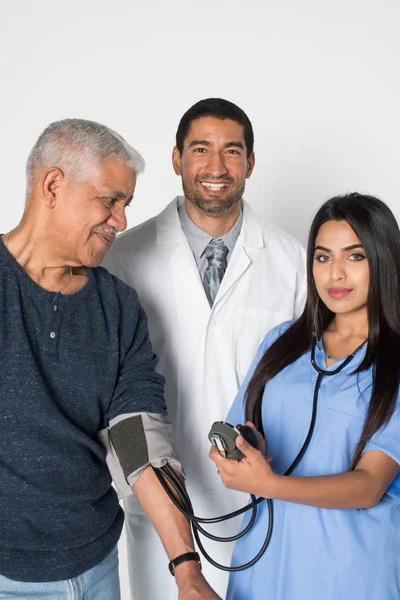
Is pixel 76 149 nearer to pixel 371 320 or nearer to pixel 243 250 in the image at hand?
pixel 371 320

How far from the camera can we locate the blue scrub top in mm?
1858

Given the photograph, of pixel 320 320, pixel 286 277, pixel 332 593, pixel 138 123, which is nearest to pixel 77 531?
pixel 332 593

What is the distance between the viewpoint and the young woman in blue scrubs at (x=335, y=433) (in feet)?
6.02

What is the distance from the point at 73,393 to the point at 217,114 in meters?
1.28

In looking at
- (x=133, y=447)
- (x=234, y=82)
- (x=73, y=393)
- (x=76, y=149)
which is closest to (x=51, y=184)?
(x=76, y=149)

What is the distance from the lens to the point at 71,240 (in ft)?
6.09

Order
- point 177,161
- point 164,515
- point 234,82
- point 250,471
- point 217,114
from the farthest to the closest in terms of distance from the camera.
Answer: point 234,82 → point 177,161 → point 217,114 → point 164,515 → point 250,471

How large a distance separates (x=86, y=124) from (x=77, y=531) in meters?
0.94

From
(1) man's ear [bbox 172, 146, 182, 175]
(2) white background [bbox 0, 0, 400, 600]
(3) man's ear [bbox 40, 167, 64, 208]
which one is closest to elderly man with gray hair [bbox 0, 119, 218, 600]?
(3) man's ear [bbox 40, 167, 64, 208]

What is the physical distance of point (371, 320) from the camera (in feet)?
6.71

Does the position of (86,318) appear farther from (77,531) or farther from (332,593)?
(332,593)

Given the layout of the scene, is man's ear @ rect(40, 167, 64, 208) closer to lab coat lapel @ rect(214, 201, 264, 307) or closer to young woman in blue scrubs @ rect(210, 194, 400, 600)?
young woman in blue scrubs @ rect(210, 194, 400, 600)

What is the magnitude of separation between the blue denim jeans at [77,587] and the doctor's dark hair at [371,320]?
0.53 m

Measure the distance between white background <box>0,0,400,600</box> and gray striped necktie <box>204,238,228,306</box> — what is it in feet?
2.22
